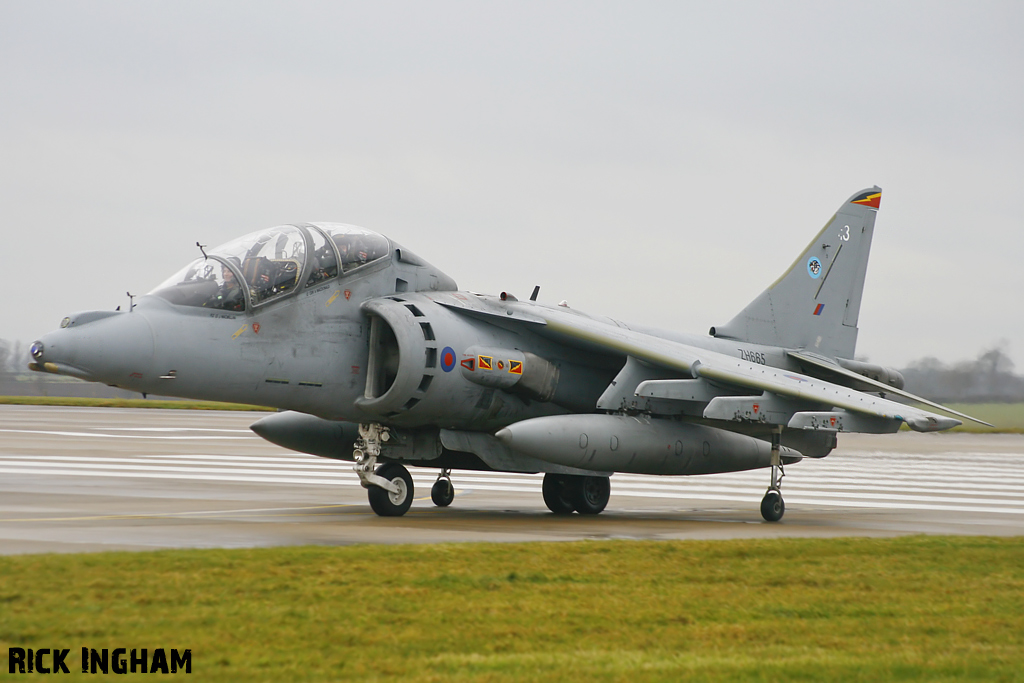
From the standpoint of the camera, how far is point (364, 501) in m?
14.8

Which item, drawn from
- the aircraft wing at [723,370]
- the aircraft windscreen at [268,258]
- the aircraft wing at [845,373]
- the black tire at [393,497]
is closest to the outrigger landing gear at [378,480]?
the black tire at [393,497]

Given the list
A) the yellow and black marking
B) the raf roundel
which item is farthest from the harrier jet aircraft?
the yellow and black marking

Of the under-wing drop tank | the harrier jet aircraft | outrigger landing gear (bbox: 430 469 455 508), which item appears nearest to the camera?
the harrier jet aircraft

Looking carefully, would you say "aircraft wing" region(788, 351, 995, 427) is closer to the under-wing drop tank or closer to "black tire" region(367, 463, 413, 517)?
the under-wing drop tank

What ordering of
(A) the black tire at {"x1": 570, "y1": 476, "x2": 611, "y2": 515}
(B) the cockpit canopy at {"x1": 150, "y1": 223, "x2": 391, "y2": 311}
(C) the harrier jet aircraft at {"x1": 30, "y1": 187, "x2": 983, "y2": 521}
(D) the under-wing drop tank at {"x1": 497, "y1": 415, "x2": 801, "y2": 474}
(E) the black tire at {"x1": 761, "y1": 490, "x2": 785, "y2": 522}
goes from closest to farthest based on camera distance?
(C) the harrier jet aircraft at {"x1": 30, "y1": 187, "x2": 983, "y2": 521}, (B) the cockpit canopy at {"x1": 150, "y1": 223, "x2": 391, "y2": 311}, (D) the under-wing drop tank at {"x1": 497, "y1": 415, "x2": 801, "y2": 474}, (E) the black tire at {"x1": 761, "y1": 490, "x2": 785, "y2": 522}, (A) the black tire at {"x1": 570, "y1": 476, "x2": 611, "y2": 515}

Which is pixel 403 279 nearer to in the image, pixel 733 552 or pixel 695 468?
pixel 695 468

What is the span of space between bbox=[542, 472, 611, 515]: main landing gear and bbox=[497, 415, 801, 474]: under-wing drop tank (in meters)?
0.88

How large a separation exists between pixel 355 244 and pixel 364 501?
417 cm

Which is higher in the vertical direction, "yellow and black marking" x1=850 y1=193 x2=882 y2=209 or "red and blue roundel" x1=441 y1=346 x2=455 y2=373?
"yellow and black marking" x1=850 y1=193 x2=882 y2=209

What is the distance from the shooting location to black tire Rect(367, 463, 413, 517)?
12320 mm

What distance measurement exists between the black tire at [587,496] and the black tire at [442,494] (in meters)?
1.69

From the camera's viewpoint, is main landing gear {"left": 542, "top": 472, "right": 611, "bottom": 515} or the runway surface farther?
main landing gear {"left": 542, "top": 472, "right": 611, "bottom": 515}

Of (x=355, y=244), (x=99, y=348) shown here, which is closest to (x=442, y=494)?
(x=355, y=244)

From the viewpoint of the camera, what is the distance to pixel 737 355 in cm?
1576
